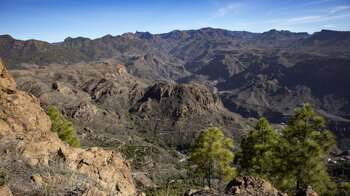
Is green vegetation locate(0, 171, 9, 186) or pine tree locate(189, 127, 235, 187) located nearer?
green vegetation locate(0, 171, 9, 186)

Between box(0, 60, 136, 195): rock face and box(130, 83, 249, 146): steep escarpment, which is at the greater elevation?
box(0, 60, 136, 195): rock face

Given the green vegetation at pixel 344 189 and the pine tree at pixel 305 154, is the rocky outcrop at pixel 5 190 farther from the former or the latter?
the green vegetation at pixel 344 189

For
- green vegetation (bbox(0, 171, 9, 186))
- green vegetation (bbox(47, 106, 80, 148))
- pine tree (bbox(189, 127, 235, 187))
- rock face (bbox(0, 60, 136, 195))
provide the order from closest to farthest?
green vegetation (bbox(0, 171, 9, 186))
rock face (bbox(0, 60, 136, 195))
pine tree (bbox(189, 127, 235, 187))
green vegetation (bbox(47, 106, 80, 148))

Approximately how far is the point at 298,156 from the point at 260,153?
3.53 metres

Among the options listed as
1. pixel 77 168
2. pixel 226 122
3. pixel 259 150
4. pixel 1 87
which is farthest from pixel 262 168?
pixel 226 122

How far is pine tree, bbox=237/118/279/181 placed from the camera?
1767cm

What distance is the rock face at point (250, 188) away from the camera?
33.4 ft

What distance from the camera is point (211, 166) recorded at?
19.5 m

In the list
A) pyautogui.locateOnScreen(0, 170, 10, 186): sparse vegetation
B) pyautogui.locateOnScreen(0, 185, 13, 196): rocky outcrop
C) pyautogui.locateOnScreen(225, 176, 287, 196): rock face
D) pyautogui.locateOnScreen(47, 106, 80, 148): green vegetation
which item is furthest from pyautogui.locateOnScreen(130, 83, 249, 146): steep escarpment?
pyautogui.locateOnScreen(0, 185, 13, 196): rocky outcrop

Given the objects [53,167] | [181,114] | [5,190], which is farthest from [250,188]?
[181,114]

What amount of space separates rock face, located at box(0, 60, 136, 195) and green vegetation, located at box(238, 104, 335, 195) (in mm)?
12037

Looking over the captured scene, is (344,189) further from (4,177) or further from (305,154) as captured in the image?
(4,177)

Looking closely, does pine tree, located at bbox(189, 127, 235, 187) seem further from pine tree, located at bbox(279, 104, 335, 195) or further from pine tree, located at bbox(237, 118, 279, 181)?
pine tree, located at bbox(279, 104, 335, 195)

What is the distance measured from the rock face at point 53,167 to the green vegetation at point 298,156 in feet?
39.5
